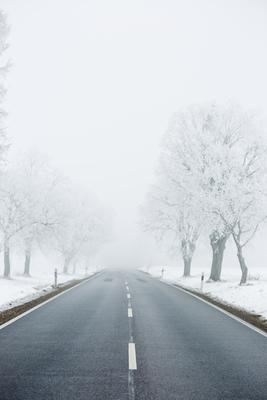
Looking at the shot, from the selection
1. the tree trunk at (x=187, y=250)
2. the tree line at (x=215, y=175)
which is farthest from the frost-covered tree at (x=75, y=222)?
the tree trunk at (x=187, y=250)

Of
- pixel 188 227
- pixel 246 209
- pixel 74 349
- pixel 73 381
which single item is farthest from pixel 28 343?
pixel 188 227

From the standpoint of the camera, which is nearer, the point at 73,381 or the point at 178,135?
the point at 73,381

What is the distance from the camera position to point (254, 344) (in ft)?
29.3

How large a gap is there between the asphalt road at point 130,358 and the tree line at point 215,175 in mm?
10982

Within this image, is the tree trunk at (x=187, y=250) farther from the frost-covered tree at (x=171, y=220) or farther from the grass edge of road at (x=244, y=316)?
the grass edge of road at (x=244, y=316)

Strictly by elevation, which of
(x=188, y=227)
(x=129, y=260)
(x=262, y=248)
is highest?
(x=188, y=227)

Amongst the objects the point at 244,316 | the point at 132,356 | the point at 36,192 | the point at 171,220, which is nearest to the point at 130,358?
the point at 132,356

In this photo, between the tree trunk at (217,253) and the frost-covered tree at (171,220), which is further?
the frost-covered tree at (171,220)

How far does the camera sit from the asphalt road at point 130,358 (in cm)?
563

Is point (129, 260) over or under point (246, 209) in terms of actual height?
under

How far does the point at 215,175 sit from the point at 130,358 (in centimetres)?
1767

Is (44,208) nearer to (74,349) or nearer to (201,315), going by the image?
(201,315)

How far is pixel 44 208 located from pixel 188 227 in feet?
41.2

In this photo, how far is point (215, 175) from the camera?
2358cm
